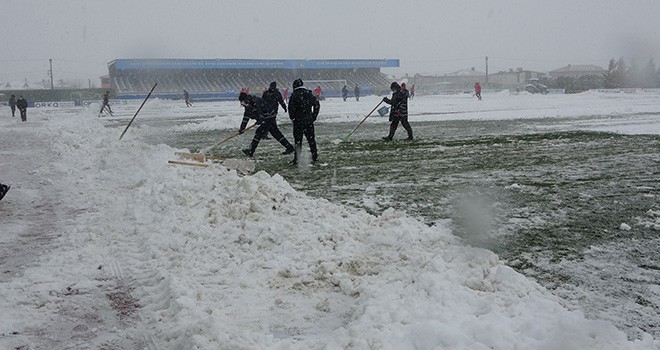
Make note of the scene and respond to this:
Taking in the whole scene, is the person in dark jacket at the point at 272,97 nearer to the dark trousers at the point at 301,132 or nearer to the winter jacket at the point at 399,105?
the dark trousers at the point at 301,132

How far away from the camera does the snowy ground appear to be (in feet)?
10.9

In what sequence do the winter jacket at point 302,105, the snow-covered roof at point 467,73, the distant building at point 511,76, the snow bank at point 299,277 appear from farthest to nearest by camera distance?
the snow-covered roof at point 467,73
the distant building at point 511,76
the winter jacket at point 302,105
the snow bank at point 299,277

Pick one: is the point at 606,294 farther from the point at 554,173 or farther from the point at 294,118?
the point at 294,118

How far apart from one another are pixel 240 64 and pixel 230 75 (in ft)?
7.95

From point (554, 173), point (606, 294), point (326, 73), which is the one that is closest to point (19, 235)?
point (606, 294)

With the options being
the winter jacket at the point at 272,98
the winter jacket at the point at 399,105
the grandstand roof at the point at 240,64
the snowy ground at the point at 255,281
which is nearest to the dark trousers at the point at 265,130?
the winter jacket at the point at 272,98

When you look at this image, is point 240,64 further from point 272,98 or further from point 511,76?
point 511,76

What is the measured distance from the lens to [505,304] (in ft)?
11.9

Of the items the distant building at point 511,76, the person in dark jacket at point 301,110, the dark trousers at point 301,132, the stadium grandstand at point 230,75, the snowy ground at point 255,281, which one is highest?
the distant building at point 511,76

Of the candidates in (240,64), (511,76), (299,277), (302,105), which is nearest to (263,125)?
(302,105)

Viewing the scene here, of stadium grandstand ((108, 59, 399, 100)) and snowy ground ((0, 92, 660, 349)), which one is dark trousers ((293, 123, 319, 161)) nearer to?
snowy ground ((0, 92, 660, 349))

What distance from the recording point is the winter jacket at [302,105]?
10.4m

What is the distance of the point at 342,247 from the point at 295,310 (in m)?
1.23

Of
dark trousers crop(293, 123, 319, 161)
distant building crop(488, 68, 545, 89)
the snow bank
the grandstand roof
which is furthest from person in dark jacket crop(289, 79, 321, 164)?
distant building crop(488, 68, 545, 89)
